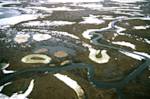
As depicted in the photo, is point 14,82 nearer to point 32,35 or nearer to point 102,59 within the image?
point 102,59

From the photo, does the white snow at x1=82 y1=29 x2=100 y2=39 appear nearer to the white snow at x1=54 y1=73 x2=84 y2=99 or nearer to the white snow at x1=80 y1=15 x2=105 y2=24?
the white snow at x1=80 y1=15 x2=105 y2=24

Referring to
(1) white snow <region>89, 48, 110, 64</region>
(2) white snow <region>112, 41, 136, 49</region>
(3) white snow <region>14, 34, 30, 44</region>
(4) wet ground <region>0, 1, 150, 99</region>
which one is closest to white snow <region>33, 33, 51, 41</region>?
(4) wet ground <region>0, 1, 150, 99</region>

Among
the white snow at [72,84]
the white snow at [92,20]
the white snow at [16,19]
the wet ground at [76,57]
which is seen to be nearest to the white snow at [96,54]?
the wet ground at [76,57]

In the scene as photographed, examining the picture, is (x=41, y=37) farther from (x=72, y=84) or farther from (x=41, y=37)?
(x=72, y=84)

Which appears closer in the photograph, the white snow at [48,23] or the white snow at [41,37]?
the white snow at [41,37]

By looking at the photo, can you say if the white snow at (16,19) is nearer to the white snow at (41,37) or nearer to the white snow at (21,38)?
Result: the white snow at (21,38)

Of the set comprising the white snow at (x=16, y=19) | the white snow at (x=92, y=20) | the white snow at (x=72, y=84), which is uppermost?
the white snow at (x=16, y=19)

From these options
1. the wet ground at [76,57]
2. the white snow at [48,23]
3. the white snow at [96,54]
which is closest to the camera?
the wet ground at [76,57]

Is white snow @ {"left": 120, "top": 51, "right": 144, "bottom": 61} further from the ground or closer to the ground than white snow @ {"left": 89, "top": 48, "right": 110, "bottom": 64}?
closer to the ground

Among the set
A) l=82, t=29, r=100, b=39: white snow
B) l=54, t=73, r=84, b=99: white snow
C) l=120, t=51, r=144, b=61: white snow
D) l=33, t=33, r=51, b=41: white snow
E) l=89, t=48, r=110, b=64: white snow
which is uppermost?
l=33, t=33, r=51, b=41: white snow
